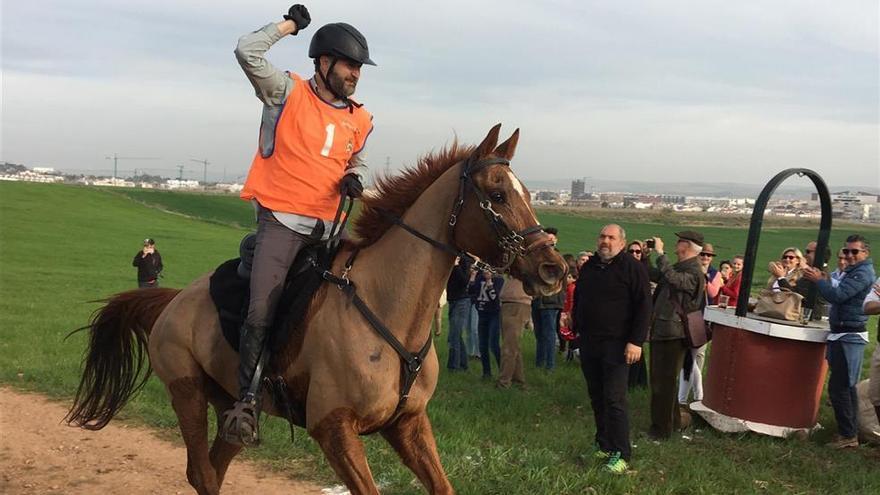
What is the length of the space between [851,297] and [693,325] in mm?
1601

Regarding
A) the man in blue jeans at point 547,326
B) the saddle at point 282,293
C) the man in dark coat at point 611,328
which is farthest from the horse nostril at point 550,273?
the man in blue jeans at point 547,326

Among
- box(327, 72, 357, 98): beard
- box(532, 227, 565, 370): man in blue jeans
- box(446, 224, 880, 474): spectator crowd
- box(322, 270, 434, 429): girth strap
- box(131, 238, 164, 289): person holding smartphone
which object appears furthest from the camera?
box(131, 238, 164, 289): person holding smartphone

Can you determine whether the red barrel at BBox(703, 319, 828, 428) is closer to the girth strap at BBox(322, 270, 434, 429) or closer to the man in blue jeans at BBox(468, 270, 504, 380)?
the man in blue jeans at BBox(468, 270, 504, 380)

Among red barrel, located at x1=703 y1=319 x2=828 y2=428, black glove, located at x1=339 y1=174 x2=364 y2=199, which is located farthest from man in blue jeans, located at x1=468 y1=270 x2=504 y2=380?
black glove, located at x1=339 y1=174 x2=364 y2=199

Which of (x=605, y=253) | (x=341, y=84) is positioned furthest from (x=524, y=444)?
(x=341, y=84)

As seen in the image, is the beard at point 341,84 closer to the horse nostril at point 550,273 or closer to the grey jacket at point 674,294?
the horse nostril at point 550,273

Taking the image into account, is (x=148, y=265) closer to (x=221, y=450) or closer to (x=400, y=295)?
(x=221, y=450)

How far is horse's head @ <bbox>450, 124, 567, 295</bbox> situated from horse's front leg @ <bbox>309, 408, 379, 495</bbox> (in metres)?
1.17

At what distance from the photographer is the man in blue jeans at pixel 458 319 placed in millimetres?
11312

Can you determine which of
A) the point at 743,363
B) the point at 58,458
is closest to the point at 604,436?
the point at 743,363

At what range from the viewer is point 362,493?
12.4 feet

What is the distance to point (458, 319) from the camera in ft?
37.4

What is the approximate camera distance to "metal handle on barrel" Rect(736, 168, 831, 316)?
7.22 m

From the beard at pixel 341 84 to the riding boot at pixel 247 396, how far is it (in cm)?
151
